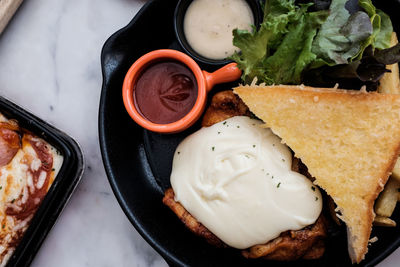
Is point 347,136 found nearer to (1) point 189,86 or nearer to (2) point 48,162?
(1) point 189,86

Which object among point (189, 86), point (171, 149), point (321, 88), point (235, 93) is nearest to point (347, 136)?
point (321, 88)

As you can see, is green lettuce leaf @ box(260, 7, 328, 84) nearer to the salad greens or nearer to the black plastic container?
the salad greens

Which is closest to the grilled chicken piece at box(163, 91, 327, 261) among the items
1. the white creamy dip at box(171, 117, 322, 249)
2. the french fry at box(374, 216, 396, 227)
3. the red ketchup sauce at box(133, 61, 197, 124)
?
the white creamy dip at box(171, 117, 322, 249)

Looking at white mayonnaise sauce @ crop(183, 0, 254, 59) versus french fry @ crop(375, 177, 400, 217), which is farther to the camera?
white mayonnaise sauce @ crop(183, 0, 254, 59)

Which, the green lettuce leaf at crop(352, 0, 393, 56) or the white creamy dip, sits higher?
the green lettuce leaf at crop(352, 0, 393, 56)

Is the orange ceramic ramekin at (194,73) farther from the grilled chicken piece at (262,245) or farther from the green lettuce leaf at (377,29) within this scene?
the green lettuce leaf at (377,29)
